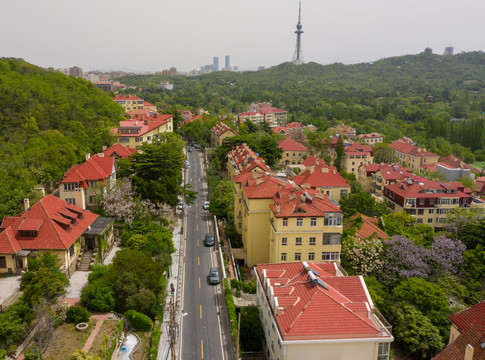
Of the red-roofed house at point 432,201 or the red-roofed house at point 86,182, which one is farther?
the red-roofed house at point 432,201

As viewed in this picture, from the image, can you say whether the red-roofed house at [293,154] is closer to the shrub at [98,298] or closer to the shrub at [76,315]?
the shrub at [98,298]

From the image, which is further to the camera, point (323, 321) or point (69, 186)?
point (69, 186)

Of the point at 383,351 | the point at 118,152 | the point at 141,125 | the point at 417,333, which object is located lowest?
the point at 417,333

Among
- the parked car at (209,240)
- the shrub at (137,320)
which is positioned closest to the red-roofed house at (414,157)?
the parked car at (209,240)

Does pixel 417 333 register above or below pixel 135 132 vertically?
below

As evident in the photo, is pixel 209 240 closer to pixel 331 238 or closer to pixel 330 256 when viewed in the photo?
pixel 330 256

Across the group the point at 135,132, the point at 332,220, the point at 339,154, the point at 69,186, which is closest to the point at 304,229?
the point at 332,220
